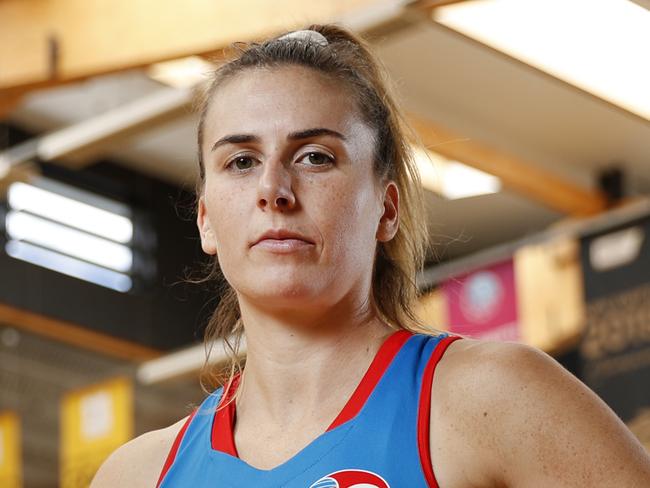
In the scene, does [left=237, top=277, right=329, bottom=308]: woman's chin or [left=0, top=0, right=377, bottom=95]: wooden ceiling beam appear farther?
[left=0, top=0, right=377, bottom=95]: wooden ceiling beam

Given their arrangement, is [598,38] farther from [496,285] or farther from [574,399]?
[574,399]

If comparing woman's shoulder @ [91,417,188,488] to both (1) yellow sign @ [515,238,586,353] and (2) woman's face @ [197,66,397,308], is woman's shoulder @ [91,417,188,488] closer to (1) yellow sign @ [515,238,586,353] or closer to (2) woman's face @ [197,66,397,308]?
(2) woman's face @ [197,66,397,308]

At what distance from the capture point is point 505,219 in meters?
11.1

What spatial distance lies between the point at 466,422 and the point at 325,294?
9.7 inches

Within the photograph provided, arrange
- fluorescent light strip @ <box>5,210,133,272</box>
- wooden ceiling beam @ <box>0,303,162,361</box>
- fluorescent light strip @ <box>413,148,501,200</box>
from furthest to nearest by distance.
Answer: fluorescent light strip @ <box>5,210,133,272</box> → wooden ceiling beam @ <box>0,303,162,361</box> → fluorescent light strip @ <box>413,148,501,200</box>

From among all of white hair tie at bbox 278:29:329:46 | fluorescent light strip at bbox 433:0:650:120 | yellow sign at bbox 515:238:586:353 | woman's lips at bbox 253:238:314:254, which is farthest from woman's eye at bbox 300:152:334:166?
yellow sign at bbox 515:238:586:353

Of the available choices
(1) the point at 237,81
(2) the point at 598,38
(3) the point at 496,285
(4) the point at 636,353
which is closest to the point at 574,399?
(1) the point at 237,81

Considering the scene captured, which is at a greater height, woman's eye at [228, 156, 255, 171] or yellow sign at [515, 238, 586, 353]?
woman's eye at [228, 156, 255, 171]

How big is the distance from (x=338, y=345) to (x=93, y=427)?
22.6 ft

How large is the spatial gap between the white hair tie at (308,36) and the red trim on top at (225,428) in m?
0.47

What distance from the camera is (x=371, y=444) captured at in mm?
1771

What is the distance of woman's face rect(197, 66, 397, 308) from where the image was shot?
1.85m

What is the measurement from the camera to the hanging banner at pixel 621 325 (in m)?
5.88

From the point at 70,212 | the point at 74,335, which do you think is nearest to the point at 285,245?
the point at 74,335
